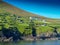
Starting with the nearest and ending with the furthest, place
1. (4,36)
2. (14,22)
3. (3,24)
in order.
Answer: (4,36), (3,24), (14,22)

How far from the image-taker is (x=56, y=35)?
110 ft

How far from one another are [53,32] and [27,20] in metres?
4.75

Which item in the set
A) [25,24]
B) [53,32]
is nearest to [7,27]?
[25,24]

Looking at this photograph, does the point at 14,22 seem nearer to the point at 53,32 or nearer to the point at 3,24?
the point at 3,24

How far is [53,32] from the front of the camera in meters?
33.1

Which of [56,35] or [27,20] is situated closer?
[56,35]

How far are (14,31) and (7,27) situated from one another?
1.24m

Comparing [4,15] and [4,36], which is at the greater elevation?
[4,15]

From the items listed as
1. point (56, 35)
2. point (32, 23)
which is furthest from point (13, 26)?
point (56, 35)

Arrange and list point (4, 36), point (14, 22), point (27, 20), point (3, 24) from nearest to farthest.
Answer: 1. point (4, 36)
2. point (3, 24)
3. point (14, 22)
4. point (27, 20)

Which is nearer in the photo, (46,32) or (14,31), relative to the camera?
(14,31)

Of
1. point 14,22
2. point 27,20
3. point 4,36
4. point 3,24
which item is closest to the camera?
point 4,36

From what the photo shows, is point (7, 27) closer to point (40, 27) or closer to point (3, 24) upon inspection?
point (3, 24)

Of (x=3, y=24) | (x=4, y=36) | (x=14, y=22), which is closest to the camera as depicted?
(x=4, y=36)
